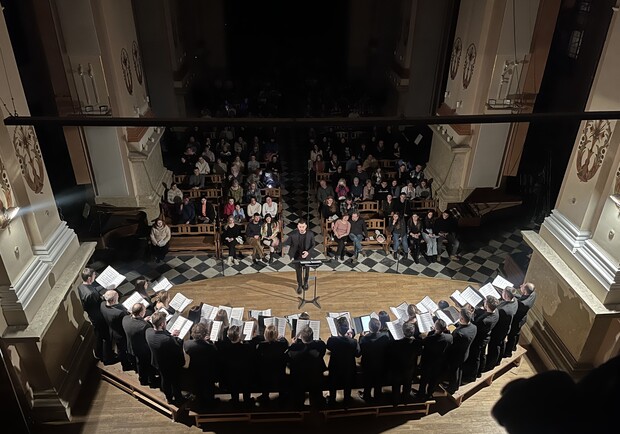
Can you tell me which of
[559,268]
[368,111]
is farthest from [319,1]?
[559,268]

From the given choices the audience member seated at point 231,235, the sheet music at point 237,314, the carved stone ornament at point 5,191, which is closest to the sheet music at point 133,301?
the sheet music at point 237,314

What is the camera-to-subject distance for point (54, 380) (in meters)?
5.80

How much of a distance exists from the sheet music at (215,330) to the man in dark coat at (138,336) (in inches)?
27.4

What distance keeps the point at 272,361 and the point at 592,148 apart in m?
4.28

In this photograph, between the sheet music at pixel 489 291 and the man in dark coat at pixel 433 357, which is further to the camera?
the sheet music at pixel 489 291

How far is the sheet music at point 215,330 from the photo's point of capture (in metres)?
5.91

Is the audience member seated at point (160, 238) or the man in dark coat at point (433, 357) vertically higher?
the man in dark coat at point (433, 357)

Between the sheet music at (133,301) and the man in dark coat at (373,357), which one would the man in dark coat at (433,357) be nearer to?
the man in dark coat at (373,357)

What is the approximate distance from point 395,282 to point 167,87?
9.04 meters

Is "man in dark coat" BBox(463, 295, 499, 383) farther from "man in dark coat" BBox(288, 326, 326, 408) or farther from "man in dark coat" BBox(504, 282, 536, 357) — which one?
"man in dark coat" BBox(288, 326, 326, 408)

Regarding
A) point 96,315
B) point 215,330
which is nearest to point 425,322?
point 215,330

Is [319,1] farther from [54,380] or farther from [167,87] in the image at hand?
[54,380]

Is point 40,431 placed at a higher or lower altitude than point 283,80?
lower

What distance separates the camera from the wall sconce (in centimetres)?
501
